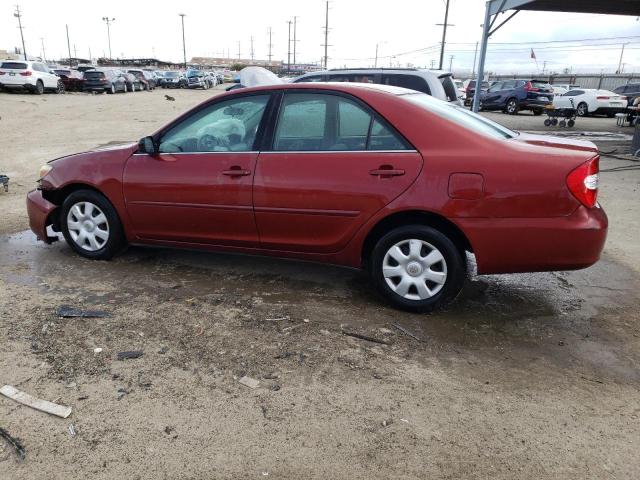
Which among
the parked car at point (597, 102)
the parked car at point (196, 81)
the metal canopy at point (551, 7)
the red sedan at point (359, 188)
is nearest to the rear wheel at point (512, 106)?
the parked car at point (597, 102)

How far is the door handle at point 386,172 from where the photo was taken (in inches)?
149

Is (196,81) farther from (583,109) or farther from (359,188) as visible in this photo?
(359,188)

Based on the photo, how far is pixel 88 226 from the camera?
193 inches

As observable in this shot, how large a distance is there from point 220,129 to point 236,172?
494 mm

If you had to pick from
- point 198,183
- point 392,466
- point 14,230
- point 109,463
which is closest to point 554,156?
point 392,466

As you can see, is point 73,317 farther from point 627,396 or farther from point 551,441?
point 627,396

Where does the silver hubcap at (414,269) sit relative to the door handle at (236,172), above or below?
below

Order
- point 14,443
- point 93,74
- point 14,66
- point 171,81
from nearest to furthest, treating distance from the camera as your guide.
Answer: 1. point 14,443
2. point 14,66
3. point 93,74
4. point 171,81

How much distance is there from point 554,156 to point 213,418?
2.70 m

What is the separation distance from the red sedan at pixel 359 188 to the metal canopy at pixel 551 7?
13989mm

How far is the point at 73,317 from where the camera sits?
3.78 m

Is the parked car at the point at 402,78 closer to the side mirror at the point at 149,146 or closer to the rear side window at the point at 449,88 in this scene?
the rear side window at the point at 449,88

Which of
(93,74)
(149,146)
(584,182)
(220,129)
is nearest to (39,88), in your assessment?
(93,74)

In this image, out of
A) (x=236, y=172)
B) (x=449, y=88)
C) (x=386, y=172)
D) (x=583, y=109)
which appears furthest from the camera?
(x=583, y=109)
